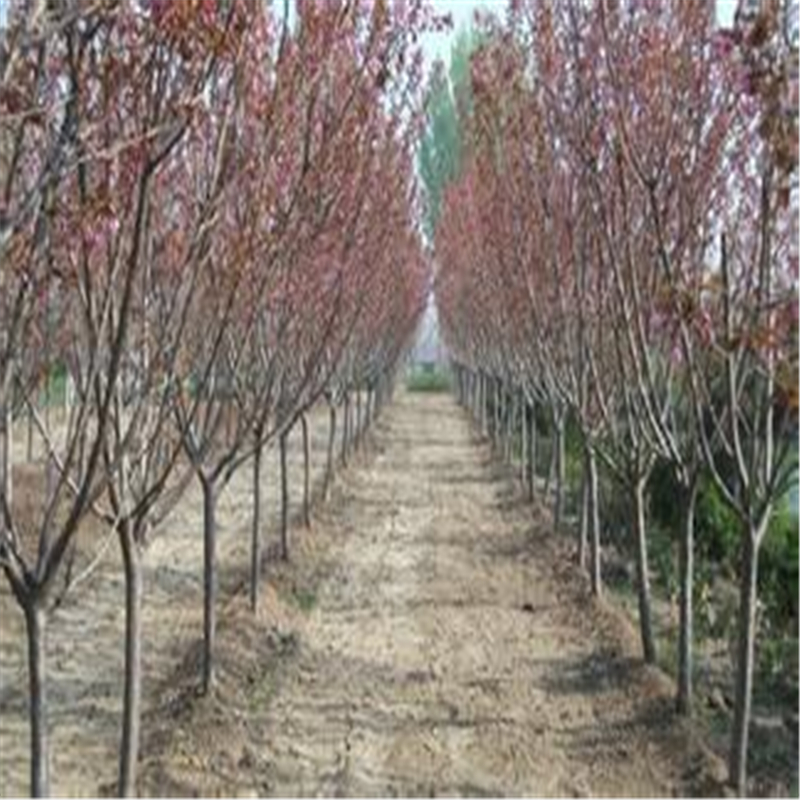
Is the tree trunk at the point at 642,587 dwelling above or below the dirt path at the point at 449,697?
above

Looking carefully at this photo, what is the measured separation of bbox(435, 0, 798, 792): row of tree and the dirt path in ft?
1.63

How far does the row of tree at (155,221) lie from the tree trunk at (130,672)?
0.01m

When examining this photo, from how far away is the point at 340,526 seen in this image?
1609cm

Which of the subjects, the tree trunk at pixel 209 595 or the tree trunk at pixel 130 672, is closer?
the tree trunk at pixel 130 672

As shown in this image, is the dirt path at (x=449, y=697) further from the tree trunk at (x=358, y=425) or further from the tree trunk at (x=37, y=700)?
the tree trunk at (x=358, y=425)

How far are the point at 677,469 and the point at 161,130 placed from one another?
15.6 feet

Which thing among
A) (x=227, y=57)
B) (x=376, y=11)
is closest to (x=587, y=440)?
(x=376, y=11)

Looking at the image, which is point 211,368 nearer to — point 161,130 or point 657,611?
point 161,130

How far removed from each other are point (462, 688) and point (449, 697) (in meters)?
0.24

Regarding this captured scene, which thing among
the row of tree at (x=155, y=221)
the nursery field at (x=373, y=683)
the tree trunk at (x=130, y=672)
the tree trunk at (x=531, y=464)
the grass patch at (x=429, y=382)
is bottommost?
the grass patch at (x=429, y=382)

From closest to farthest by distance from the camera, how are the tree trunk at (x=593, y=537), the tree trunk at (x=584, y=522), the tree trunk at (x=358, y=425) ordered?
the tree trunk at (x=593, y=537)
the tree trunk at (x=584, y=522)
the tree trunk at (x=358, y=425)

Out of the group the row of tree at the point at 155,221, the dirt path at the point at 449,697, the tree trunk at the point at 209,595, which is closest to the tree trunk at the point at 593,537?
the dirt path at the point at 449,697

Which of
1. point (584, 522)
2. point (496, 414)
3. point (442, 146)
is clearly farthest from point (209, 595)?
point (442, 146)

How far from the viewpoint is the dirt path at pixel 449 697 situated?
285 inches
